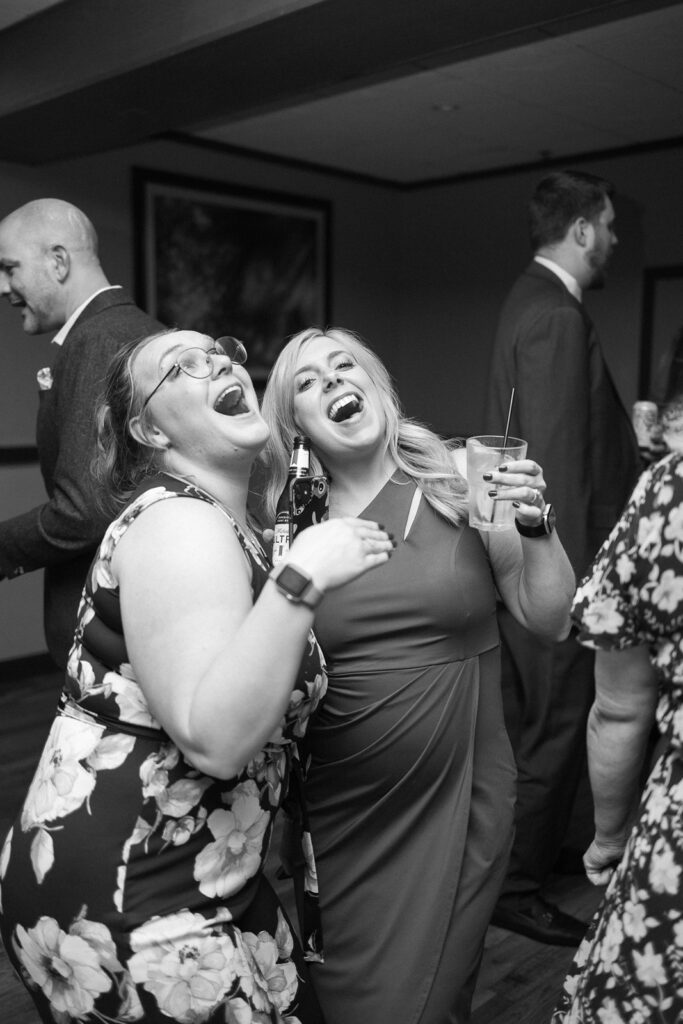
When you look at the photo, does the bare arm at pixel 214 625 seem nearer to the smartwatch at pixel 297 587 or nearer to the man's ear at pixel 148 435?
the smartwatch at pixel 297 587

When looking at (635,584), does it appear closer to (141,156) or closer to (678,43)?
(678,43)

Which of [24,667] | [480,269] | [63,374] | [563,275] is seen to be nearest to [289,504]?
[63,374]

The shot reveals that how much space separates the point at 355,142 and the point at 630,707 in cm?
499

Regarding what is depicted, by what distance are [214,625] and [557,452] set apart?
158cm

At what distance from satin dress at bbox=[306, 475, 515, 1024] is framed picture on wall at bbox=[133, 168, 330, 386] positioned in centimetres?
407

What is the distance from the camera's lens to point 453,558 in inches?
61.9

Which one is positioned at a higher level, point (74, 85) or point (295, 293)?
point (74, 85)

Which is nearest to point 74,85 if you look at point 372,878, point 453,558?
point 453,558

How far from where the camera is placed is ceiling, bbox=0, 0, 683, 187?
2.74 metres

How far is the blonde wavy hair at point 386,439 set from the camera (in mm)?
1681

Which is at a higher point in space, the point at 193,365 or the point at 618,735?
the point at 193,365

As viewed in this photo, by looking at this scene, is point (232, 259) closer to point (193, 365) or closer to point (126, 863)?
point (193, 365)

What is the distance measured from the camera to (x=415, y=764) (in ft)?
4.89

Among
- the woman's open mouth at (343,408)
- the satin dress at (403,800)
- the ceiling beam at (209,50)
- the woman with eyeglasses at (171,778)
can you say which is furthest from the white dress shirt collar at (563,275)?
the woman with eyeglasses at (171,778)
